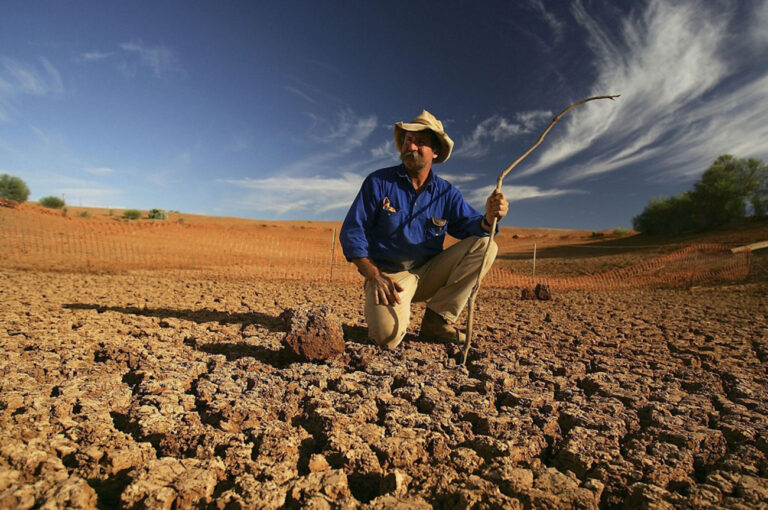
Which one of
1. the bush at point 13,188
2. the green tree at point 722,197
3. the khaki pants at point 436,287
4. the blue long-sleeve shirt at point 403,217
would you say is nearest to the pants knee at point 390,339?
the khaki pants at point 436,287

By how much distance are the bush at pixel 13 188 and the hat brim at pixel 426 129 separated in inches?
1580

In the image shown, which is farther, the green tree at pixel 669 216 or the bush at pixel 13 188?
the bush at pixel 13 188

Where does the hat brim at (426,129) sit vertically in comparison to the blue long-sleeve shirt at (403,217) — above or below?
above

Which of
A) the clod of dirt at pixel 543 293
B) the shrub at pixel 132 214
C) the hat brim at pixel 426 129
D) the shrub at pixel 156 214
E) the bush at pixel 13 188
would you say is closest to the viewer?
the hat brim at pixel 426 129

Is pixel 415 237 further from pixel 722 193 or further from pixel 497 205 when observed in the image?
pixel 722 193

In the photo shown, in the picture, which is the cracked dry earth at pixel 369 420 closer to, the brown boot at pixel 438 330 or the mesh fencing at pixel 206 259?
the brown boot at pixel 438 330

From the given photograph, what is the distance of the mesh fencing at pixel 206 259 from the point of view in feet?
25.8

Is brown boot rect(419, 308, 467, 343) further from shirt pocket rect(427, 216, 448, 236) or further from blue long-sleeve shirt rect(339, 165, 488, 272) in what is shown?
shirt pocket rect(427, 216, 448, 236)

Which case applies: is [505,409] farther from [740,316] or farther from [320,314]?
[740,316]

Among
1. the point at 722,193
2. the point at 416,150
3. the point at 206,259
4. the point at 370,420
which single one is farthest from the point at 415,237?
the point at 722,193

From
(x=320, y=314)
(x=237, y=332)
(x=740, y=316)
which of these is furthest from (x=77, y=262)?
(x=740, y=316)

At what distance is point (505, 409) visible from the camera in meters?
1.77

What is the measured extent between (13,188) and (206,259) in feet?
103

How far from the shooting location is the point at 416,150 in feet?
9.09
